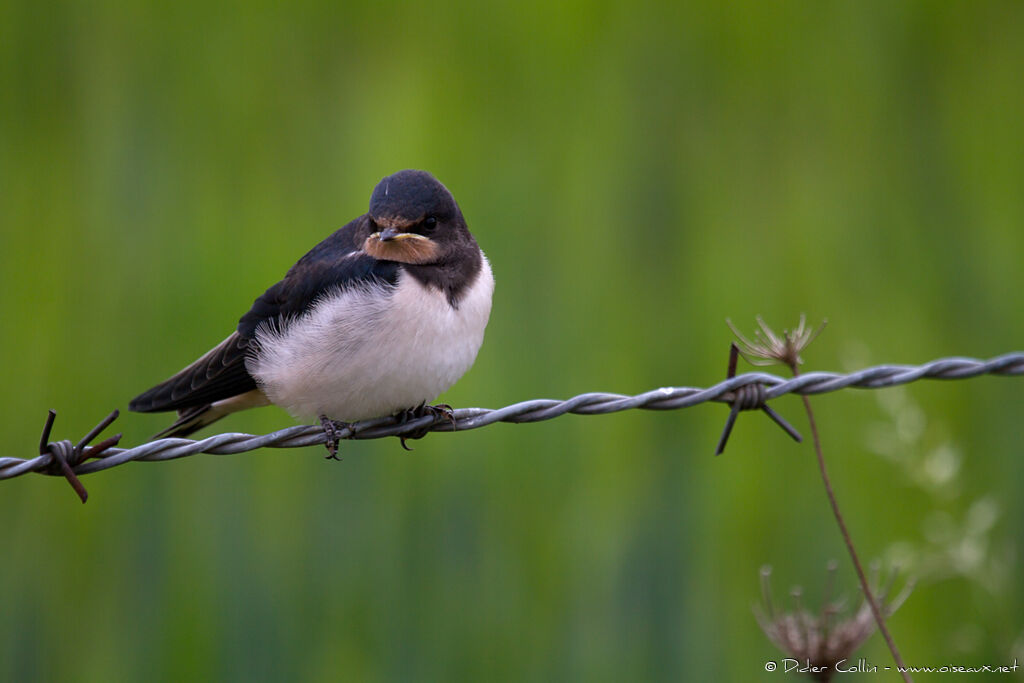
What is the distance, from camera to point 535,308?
324 centimetres

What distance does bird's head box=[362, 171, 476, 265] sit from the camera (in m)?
2.51

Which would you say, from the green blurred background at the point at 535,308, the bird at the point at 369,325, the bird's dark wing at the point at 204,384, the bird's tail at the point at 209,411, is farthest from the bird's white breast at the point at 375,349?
the green blurred background at the point at 535,308

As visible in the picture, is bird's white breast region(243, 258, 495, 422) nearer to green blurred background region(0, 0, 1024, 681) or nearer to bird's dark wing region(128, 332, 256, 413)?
bird's dark wing region(128, 332, 256, 413)

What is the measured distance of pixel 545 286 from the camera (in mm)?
3271

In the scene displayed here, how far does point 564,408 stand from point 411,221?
0.68 meters

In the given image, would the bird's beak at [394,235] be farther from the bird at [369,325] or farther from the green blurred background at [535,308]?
the green blurred background at [535,308]

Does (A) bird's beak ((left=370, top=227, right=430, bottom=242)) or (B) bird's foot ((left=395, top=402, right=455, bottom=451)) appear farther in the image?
(B) bird's foot ((left=395, top=402, right=455, bottom=451))

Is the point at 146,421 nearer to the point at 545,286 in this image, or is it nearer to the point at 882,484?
the point at 545,286

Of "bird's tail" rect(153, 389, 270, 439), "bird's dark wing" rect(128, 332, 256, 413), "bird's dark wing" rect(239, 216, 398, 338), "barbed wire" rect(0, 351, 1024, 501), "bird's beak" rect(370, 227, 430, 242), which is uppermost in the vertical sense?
"bird's beak" rect(370, 227, 430, 242)

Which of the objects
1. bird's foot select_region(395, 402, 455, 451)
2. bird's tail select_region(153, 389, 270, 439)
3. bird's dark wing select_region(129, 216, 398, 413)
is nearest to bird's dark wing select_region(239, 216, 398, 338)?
bird's dark wing select_region(129, 216, 398, 413)

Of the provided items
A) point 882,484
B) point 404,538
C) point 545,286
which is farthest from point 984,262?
point 404,538

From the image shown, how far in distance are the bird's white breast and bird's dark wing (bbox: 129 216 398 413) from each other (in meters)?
0.05

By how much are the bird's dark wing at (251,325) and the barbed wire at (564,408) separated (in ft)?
1.30

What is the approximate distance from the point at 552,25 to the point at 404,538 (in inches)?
67.8
